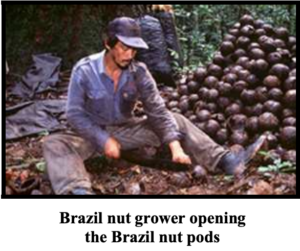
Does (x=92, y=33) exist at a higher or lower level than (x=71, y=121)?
higher

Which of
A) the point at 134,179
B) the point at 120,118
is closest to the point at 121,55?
the point at 120,118

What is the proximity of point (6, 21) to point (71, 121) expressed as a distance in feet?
2.90

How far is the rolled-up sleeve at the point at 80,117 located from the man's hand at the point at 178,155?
1.56 ft

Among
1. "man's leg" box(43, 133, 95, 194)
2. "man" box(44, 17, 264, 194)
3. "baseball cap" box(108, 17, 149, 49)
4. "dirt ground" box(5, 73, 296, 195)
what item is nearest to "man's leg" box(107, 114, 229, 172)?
"man" box(44, 17, 264, 194)

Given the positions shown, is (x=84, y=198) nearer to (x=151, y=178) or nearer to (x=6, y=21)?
(x=151, y=178)

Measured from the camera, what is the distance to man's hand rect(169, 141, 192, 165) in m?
4.72

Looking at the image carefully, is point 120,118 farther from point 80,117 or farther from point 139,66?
point 139,66

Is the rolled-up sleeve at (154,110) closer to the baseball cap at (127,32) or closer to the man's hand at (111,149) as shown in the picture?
the baseball cap at (127,32)

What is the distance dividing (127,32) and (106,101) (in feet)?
1.68

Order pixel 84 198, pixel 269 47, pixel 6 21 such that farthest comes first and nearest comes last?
pixel 269 47 → pixel 6 21 → pixel 84 198

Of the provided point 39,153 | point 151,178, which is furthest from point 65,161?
point 151,178

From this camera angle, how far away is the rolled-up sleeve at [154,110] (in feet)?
15.7

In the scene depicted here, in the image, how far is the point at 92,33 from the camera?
4906mm

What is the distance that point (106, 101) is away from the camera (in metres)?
4.73
